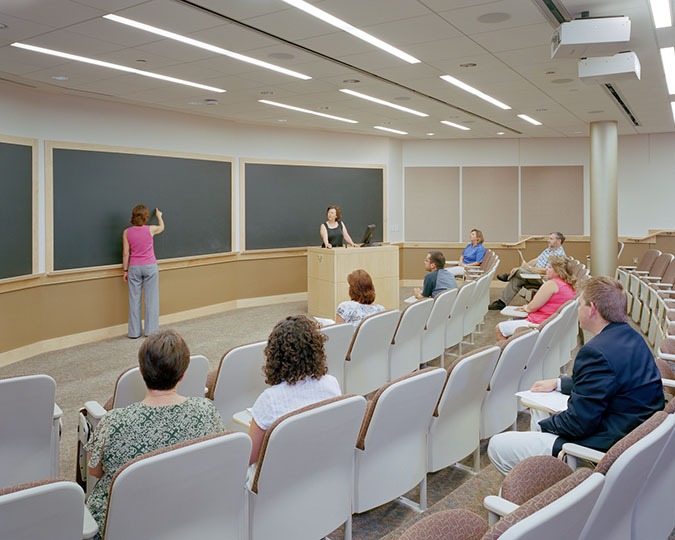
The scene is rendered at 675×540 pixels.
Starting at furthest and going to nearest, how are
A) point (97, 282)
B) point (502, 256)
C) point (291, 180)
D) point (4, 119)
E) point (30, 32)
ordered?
point (502, 256) < point (291, 180) < point (97, 282) < point (4, 119) < point (30, 32)

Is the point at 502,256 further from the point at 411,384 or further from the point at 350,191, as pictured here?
the point at 411,384

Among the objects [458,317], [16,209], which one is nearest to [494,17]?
[458,317]

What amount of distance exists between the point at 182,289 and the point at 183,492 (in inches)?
302

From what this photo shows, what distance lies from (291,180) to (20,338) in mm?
5556

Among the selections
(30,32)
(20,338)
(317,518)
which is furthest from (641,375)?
(20,338)

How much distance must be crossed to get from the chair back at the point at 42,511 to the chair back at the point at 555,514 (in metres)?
1.09

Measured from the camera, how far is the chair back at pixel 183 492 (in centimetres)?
168

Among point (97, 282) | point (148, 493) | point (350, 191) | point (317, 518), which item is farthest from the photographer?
point (350, 191)

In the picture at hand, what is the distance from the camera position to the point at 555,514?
1.27m

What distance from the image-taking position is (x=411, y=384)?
2.50 m

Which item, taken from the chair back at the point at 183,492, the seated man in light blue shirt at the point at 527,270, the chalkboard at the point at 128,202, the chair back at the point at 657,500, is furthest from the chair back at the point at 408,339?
the chalkboard at the point at 128,202

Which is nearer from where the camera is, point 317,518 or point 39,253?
point 317,518

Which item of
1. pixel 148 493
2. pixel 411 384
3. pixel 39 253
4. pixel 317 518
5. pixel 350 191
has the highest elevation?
pixel 350 191

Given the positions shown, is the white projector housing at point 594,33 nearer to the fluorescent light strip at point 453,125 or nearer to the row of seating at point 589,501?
the row of seating at point 589,501
